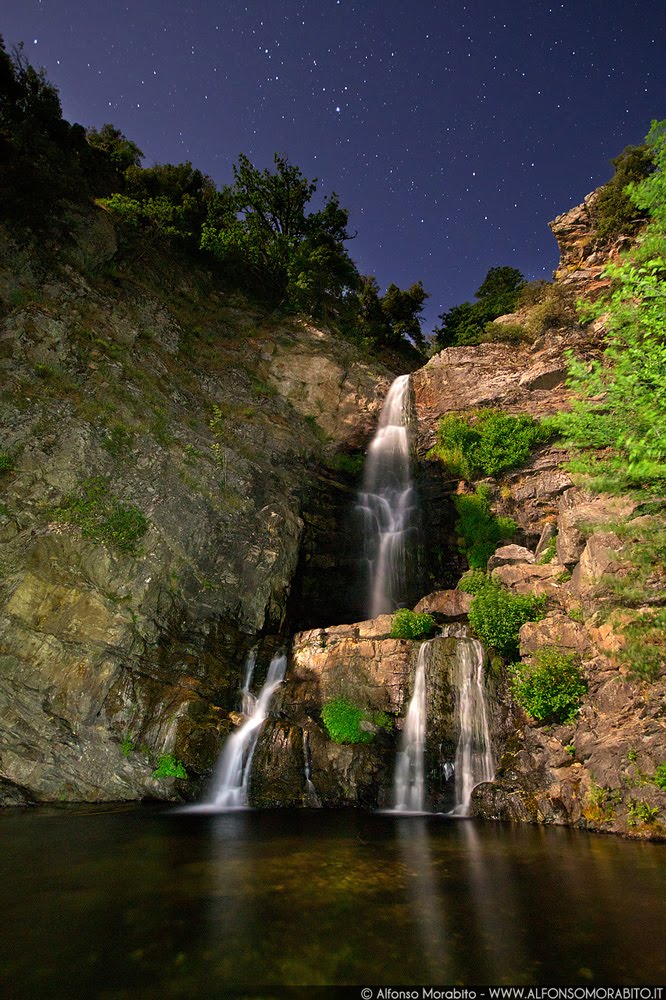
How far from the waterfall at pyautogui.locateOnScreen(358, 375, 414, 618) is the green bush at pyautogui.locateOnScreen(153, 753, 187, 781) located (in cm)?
992

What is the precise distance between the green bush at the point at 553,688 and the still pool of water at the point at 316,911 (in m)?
2.87

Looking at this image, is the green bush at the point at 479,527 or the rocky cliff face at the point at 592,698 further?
the green bush at the point at 479,527

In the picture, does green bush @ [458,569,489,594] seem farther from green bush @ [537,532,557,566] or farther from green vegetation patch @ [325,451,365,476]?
green vegetation patch @ [325,451,365,476]

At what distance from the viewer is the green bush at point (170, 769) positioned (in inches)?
488

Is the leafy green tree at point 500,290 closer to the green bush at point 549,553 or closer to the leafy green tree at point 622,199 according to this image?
the leafy green tree at point 622,199

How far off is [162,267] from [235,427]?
11549 mm

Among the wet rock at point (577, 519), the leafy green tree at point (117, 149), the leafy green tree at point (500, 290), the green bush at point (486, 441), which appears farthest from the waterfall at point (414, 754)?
the leafy green tree at point (117, 149)

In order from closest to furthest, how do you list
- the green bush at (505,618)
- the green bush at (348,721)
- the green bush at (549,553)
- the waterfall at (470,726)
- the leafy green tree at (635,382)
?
the leafy green tree at (635,382) → the waterfall at (470,726) → the green bush at (348,721) → the green bush at (505,618) → the green bush at (549,553)

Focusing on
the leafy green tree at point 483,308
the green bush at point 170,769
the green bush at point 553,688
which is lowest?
the green bush at point 170,769

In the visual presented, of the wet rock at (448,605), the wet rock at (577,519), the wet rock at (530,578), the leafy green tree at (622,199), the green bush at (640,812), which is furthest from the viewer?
the leafy green tree at (622,199)

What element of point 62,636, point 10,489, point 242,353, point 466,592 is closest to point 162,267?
point 242,353

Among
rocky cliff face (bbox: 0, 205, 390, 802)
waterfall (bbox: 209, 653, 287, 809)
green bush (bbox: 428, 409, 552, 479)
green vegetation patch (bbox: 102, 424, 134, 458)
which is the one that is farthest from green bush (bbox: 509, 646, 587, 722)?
green vegetation patch (bbox: 102, 424, 134, 458)

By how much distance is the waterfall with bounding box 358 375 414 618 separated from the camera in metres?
20.8

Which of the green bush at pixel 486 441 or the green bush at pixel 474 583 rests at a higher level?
the green bush at pixel 486 441
